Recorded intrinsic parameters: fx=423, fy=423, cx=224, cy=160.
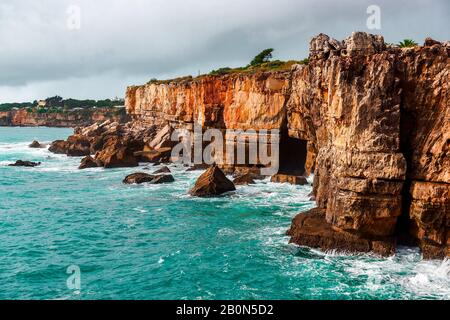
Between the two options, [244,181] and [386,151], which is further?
[244,181]

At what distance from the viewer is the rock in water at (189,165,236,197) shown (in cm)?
4056

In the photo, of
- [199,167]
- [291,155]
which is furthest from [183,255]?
[199,167]

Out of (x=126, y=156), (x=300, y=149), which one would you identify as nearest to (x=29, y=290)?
(x=300, y=149)

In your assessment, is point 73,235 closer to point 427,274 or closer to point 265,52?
point 427,274

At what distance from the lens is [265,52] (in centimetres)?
8244

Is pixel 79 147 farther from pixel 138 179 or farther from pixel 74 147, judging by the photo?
pixel 138 179

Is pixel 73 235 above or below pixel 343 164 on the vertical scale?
below

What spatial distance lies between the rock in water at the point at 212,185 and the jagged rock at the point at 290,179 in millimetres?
6460

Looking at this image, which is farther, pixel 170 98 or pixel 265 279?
pixel 170 98

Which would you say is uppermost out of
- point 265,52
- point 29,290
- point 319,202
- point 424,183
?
point 265,52

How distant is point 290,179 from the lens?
4519cm

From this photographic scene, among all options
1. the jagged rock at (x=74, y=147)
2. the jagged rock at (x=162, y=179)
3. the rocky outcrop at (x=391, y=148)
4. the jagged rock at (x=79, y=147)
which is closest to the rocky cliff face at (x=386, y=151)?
the rocky outcrop at (x=391, y=148)

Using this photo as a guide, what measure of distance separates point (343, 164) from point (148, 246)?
12.9 meters

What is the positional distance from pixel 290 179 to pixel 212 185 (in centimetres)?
937
